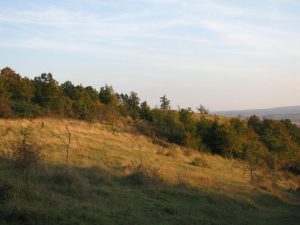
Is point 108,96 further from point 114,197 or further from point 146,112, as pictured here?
point 114,197

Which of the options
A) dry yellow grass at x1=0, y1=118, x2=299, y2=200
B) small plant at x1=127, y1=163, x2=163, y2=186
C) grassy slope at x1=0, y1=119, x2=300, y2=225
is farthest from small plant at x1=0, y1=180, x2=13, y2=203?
dry yellow grass at x1=0, y1=118, x2=299, y2=200

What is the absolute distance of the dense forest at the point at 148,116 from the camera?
123 ft

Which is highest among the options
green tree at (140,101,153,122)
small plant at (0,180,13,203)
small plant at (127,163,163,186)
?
green tree at (140,101,153,122)

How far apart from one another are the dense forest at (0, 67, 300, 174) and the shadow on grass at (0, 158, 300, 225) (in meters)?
18.4

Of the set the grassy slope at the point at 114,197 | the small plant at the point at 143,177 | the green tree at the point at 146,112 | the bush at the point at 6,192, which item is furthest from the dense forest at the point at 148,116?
the bush at the point at 6,192

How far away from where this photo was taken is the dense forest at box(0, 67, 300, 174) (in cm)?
3753

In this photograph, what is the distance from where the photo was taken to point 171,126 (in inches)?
1843

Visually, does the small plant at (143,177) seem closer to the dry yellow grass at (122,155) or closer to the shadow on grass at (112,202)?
the shadow on grass at (112,202)

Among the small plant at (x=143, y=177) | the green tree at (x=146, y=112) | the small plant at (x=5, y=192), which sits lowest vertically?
the small plant at (x=143, y=177)

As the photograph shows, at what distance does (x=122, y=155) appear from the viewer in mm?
26656

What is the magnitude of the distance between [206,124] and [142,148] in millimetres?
15313

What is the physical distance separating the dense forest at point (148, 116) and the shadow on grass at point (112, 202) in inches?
722

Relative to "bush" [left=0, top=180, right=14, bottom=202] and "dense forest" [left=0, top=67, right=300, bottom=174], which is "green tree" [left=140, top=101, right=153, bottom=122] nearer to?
"dense forest" [left=0, top=67, right=300, bottom=174]

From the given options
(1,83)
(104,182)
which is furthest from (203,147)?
(104,182)
